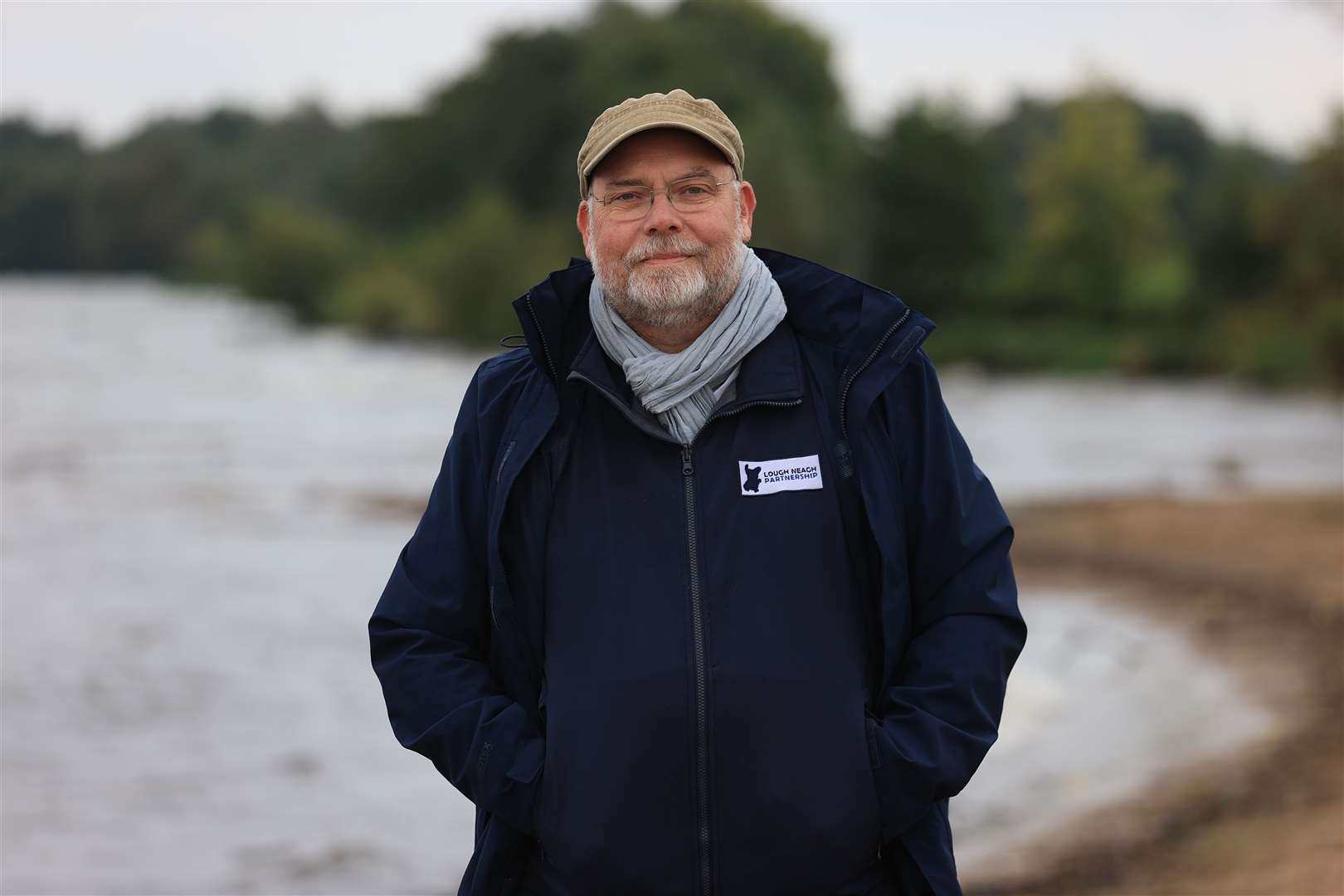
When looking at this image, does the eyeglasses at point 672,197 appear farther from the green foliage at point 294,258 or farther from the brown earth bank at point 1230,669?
the green foliage at point 294,258

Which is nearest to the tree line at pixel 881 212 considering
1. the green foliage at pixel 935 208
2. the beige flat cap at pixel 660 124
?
the green foliage at pixel 935 208

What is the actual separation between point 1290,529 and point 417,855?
34.5 ft

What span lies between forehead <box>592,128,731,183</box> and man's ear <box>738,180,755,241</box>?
0.14 m

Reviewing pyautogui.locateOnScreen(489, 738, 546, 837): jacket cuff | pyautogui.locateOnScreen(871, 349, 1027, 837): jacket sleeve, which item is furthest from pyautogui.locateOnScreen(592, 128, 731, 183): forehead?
pyautogui.locateOnScreen(489, 738, 546, 837): jacket cuff

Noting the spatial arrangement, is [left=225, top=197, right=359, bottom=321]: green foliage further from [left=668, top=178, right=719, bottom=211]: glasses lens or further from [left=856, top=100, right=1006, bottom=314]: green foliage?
[left=668, top=178, right=719, bottom=211]: glasses lens

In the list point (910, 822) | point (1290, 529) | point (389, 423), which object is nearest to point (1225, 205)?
point (389, 423)

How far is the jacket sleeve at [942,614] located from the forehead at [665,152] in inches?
23.8

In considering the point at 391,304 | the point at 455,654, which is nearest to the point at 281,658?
the point at 455,654

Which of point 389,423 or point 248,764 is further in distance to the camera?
point 389,423

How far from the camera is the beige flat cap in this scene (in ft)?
9.72

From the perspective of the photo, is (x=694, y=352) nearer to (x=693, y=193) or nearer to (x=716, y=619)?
(x=693, y=193)

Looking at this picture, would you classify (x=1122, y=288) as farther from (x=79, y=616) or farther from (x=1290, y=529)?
(x=79, y=616)

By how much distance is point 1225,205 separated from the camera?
4528 cm

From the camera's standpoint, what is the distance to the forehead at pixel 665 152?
3037 millimetres
